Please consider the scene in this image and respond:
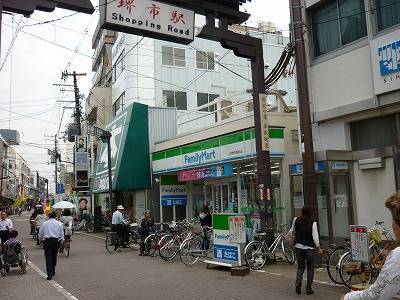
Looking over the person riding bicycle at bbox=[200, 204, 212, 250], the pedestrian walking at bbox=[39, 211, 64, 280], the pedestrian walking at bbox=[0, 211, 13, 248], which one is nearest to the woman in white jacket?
the pedestrian walking at bbox=[39, 211, 64, 280]

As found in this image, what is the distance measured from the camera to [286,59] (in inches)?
561

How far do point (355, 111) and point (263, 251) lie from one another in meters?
4.58

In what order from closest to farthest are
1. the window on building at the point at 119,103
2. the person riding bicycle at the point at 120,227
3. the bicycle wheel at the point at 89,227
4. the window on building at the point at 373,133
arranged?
1. the window on building at the point at 373,133
2. the person riding bicycle at the point at 120,227
3. the bicycle wheel at the point at 89,227
4. the window on building at the point at 119,103

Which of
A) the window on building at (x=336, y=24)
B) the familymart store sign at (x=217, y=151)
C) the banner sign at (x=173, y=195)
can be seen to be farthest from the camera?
the banner sign at (x=173, y=195)

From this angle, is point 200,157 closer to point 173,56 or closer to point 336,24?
point 336,24

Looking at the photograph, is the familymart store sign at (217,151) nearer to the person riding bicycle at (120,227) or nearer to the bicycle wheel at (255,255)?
the person riding bicycle at (120,227)

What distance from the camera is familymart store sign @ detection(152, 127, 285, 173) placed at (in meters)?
17.0

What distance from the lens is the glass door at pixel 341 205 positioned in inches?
516

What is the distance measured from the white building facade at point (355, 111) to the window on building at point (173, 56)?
61.5 ft

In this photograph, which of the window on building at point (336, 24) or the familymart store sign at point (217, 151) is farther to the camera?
the familymart store sign at point (217, 151)

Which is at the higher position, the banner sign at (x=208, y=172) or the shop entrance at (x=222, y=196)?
the banner sign at (x=208, y=172)

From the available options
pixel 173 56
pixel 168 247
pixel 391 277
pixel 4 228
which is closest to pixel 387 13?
pixel 168 247

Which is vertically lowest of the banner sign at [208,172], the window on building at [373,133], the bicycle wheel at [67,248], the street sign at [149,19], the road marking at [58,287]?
the road marking at [58,287]

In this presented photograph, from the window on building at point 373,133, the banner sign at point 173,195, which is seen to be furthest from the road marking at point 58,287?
the banner sign at point 173,195
